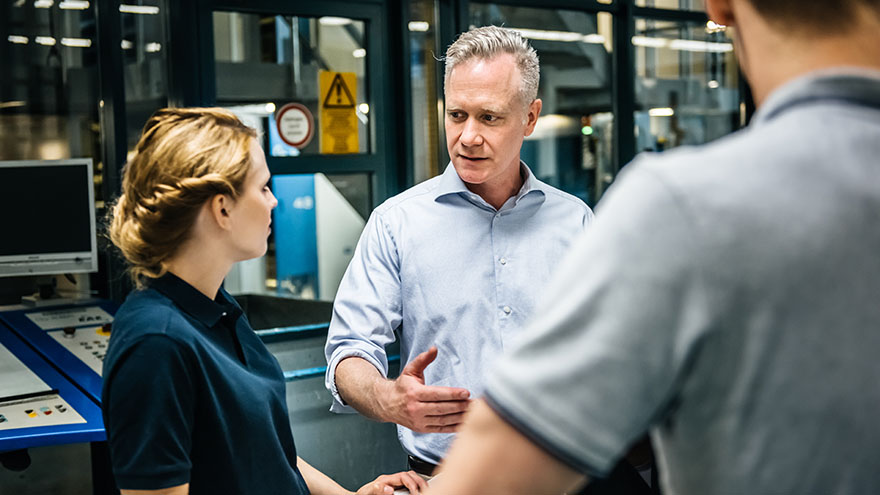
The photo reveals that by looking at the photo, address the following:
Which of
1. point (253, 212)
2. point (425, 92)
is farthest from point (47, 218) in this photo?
point (253, 212)

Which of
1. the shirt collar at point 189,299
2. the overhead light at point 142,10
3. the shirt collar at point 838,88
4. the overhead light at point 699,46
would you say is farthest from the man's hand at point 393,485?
the overhead light at point 699,46

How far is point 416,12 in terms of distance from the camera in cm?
437

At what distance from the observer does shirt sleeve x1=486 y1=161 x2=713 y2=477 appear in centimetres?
52

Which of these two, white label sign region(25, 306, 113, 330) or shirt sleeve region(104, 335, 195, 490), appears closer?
shirt sleeve region(104, 335, 195, 490)

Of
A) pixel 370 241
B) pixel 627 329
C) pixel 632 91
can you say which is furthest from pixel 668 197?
pixel 632 91

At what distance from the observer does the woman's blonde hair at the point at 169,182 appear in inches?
56.4

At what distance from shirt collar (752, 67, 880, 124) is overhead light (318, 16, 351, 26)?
3714 mm

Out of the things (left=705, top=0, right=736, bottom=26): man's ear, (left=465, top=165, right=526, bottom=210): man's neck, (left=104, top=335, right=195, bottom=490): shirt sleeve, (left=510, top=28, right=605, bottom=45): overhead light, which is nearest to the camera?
(left=705, top=0, right=736, bottom=26): man's ear

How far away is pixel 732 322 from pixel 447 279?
5.16 feet

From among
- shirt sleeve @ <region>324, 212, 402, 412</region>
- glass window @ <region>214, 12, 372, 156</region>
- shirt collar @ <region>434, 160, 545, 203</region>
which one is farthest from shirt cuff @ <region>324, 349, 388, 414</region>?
glass window @ <region>214, 12, 372, 156</region>

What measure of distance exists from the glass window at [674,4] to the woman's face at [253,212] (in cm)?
411

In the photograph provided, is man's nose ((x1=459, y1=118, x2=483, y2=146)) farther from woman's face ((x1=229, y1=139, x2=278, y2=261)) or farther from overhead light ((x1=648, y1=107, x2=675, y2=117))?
overhead light ((x1=648, y1=107, x2=675, y2=117))

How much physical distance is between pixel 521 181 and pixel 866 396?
1.76 m

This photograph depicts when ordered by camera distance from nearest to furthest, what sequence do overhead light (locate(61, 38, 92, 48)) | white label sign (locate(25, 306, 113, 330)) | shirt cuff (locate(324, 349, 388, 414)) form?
shirt cuff (locate(324, 349, 388, 414)) < white label sign (locate(25, 306, 113, 330)) < overhead light (locate(61, 38, 92, 48))
